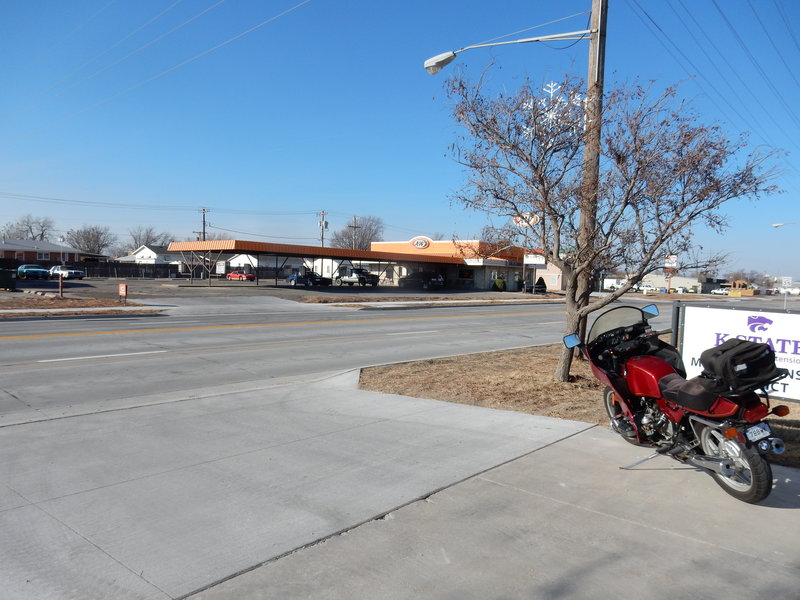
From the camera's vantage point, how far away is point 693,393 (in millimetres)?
4539

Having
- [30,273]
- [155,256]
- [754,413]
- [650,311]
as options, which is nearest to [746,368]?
[754,413]

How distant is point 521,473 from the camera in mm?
5062

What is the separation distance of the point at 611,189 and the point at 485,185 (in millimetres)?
1879

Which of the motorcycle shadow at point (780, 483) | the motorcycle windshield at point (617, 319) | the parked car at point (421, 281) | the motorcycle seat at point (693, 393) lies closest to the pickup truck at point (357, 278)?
the parked car at point (421, 281)

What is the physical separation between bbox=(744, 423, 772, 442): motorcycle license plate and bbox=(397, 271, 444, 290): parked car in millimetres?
60633

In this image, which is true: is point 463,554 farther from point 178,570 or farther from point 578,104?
point 578,104

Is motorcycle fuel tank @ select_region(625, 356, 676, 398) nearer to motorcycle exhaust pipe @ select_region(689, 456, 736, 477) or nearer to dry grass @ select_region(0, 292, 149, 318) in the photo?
motorcycle exhaust pipe @ select_region(689, 456, 736, 477)

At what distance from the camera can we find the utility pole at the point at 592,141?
877 centimetres

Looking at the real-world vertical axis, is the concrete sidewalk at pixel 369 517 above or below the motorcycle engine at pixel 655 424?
below

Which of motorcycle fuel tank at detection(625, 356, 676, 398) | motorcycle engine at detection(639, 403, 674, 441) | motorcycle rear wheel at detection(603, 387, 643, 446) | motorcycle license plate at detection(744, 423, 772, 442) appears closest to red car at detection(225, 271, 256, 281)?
motorcycle rear wheel at detection(603, 387, 643, 446)

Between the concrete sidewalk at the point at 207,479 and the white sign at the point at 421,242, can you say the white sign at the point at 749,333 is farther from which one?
the white sign at the point at 421,242

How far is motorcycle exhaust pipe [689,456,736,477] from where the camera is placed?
14.6ft

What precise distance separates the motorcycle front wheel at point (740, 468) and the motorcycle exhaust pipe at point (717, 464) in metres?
0.03

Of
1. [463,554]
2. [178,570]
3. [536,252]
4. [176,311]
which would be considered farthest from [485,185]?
[176,311]
